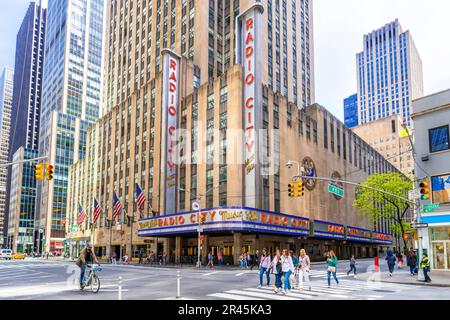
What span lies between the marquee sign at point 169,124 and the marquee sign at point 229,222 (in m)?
4.43

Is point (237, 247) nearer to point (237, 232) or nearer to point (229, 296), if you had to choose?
point (237, 232)

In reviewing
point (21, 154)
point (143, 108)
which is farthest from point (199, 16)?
point (21, 154)

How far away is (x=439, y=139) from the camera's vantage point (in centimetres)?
3231

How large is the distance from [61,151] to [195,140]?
88735 mm

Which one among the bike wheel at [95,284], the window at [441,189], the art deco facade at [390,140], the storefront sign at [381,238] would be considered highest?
the art deco facade at [390,140]

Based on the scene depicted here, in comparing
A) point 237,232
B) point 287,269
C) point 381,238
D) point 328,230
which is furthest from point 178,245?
point 381,238

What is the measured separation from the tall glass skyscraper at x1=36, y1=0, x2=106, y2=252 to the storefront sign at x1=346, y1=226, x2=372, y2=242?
88.0 m

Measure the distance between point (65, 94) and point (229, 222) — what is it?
378 feet

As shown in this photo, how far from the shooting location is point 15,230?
152875 mm

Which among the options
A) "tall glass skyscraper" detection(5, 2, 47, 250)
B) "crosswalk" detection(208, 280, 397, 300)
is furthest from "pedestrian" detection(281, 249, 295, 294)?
"tall glass skyscraper" detection(5, 2, 47, 250)

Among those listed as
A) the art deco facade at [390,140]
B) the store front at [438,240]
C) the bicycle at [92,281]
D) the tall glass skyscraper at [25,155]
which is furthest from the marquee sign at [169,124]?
the tall glass skyscraper at [25,155]

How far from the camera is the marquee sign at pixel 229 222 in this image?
140 feet

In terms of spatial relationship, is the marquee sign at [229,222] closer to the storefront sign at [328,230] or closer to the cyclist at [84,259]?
the storefront sign at [328,230]

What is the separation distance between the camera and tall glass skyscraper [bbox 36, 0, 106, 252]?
12738 cm
